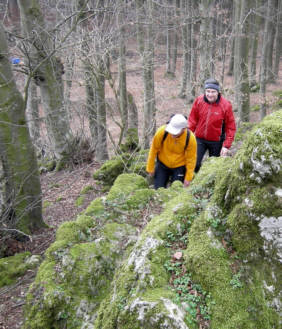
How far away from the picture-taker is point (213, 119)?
5402 mm

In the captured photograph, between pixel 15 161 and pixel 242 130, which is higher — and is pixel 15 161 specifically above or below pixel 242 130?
above

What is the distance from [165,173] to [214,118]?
4.65ft

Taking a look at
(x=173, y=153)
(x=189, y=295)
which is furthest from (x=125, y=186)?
(x=189, y=295)

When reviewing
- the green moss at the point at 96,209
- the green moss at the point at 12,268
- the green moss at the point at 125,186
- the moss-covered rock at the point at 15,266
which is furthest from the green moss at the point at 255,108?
the green moss at the point at 12,268

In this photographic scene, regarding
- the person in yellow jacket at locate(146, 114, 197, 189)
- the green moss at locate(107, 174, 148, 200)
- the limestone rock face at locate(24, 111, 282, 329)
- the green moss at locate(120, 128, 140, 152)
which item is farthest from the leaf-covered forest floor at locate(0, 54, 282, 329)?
the person in yellow jacket at locate(146, 114, 197, 189)

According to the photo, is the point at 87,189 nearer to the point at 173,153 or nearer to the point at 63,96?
the point at 173,153

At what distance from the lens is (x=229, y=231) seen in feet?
7.96

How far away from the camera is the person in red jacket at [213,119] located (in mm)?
5271

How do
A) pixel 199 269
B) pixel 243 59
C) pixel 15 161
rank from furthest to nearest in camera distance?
pixel 243 59 < pixel 15 161 < pixel 199 269

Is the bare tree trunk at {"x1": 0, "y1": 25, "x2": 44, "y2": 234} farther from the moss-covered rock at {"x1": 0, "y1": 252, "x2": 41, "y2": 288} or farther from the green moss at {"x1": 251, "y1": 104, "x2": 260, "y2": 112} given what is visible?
the green moss at {"x1": 251, "y1": 104, "x2": 260, "y2": 112}

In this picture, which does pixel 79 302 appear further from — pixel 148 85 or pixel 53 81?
pixel 148 85

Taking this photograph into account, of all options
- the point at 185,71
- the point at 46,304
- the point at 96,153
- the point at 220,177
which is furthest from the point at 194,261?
the point at 185,71

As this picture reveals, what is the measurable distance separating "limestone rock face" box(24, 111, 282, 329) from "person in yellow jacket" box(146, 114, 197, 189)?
1.73 meters

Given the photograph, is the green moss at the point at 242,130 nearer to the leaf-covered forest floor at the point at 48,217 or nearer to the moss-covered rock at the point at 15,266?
the leaf-covered forest floor at the point at 48,217
